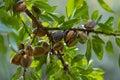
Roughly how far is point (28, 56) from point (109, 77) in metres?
1.68

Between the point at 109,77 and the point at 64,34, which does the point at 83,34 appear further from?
the point at 109,77

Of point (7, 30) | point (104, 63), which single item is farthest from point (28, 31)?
point (104, 63)

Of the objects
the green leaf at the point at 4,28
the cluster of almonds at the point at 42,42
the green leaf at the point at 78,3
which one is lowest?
the cluster of almonds at the point at 42,42

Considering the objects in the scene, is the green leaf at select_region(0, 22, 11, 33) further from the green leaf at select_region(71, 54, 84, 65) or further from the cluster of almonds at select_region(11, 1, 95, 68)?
the green leaf at select_region(71, 54, 84, 65)

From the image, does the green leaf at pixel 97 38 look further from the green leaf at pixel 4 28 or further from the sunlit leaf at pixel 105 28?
the green leaf at pixel 4 28

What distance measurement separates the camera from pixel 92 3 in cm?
193

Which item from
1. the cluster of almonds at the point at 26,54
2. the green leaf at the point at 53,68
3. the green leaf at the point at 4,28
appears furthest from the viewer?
the green leaf at the point at 53,68

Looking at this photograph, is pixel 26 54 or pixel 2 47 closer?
pixel 2 47

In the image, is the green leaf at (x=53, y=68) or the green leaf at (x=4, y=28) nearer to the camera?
the green leaf at (x=4, y=28)

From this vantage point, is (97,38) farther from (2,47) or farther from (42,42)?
(2,47)

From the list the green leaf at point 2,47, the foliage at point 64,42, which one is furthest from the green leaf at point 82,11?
the green leaf at point 2,47

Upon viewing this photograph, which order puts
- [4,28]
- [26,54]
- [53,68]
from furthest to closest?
[53,68] → [26,54] → [4,28]

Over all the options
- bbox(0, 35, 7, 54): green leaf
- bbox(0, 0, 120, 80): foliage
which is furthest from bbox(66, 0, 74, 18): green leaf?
bbox(0, 35, 7, 54): green leaf

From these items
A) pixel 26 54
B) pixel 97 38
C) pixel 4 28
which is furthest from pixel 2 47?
pixel 97 38
